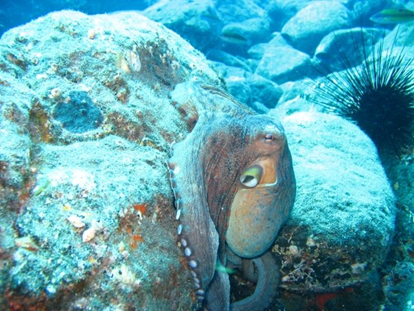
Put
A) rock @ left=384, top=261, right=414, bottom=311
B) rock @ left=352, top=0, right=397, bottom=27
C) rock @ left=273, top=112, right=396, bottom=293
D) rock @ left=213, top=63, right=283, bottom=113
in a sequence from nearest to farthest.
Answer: rock @ left=273, top=112, right=396, bottom=293
rock @ left=384, top=261, right=414, bottom=311
rock @ left=213, top=63, right=283, bottom=113
rock @ left=352, top=0, right=397, bottom=27

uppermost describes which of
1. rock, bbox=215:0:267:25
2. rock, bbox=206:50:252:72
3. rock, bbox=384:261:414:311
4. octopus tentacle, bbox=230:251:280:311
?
octopus tentacle, bbox=230:251:280:311

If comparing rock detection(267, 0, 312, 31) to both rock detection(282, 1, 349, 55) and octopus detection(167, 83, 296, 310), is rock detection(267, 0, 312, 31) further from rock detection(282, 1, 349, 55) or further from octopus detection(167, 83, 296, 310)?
octopus detection(167, 83, 296, 310)

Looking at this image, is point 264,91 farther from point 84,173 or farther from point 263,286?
point 84,173

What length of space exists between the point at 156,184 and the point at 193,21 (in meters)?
15.0

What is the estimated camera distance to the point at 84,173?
1774 mm

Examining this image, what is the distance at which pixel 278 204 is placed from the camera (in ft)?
7.98

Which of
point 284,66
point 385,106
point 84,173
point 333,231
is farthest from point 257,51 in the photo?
point 84,173

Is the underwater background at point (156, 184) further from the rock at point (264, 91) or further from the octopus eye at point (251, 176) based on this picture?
the rock at point (264, 91)

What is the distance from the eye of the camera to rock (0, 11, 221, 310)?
4.54 feet

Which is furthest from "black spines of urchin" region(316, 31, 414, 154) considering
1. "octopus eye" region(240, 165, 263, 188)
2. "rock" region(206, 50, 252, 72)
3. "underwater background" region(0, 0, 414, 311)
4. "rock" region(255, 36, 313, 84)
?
"rock" region(206, 50, 252, 72)

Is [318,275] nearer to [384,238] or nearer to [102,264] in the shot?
[384,238]

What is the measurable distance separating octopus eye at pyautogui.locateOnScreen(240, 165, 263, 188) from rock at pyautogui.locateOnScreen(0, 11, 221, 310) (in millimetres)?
665

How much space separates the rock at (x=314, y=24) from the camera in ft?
54.9

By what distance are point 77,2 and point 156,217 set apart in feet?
83.4
